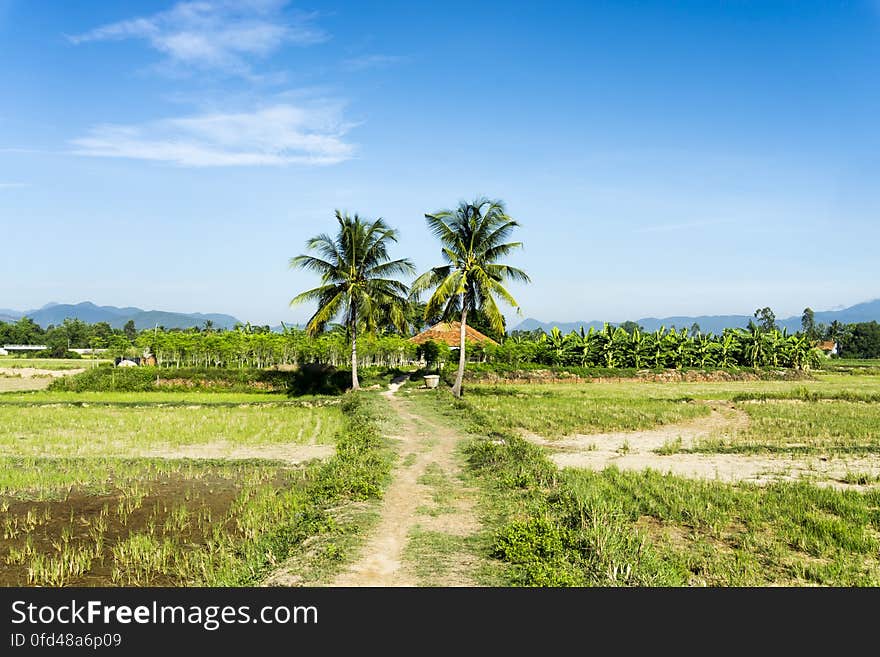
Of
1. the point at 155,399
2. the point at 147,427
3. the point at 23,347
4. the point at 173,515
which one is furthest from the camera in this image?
the point at 23,347

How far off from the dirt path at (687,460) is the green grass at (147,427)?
6.43 meters

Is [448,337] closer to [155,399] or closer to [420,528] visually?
[155,399]

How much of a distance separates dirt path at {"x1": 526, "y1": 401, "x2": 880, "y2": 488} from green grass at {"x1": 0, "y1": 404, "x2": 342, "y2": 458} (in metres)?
6.43

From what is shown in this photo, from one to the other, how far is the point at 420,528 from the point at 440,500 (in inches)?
51.7

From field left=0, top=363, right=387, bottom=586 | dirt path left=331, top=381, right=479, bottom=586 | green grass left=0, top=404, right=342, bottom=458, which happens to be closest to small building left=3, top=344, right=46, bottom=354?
green grass left=0, top=404, right=342, bottom=458

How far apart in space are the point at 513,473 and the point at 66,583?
6281 mm

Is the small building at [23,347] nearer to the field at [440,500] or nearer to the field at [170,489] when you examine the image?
the field at [170,489]

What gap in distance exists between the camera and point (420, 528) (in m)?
7.12

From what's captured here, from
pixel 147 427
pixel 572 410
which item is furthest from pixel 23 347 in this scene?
pixel 572 410

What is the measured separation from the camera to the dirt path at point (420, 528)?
5648 mm

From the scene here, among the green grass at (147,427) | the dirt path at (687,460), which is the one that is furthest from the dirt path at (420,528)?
the green grass at (147,427)

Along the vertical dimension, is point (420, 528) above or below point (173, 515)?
above

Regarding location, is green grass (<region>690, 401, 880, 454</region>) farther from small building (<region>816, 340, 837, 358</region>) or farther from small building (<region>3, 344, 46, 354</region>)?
small building (<region>3, 344, 46, 354</region>)

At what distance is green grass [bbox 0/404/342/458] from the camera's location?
46.6ft
